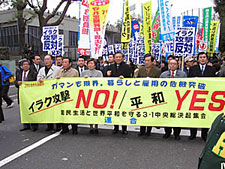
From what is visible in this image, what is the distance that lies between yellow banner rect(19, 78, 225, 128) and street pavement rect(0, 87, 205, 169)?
1.23 feet

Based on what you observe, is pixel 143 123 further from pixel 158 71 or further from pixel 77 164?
pixel 77 164

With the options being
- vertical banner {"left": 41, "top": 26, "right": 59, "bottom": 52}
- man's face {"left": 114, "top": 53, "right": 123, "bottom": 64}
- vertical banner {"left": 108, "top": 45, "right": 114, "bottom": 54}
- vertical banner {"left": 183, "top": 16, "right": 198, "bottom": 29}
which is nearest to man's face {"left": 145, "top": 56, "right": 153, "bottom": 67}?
man's face {"left": 114, "top": 53, "right": 123, "bottom": 64}

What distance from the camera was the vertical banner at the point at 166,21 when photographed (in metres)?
7.96

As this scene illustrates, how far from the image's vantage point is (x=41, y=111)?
19.0 feet

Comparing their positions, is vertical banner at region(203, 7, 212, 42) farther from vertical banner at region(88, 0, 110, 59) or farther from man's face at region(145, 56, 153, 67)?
man's face at region(145, 56, 153, 67)

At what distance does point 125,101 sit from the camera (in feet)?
17.7

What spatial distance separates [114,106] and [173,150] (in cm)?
157

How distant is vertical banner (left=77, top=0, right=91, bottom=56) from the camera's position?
7.91m

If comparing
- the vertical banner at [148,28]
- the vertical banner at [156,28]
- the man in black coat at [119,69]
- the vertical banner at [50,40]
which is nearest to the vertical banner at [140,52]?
the vertical banner at [156,28]

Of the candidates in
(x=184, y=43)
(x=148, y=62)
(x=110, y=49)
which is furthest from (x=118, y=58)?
(x=110, y=49)

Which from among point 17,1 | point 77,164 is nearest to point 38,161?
point 77,164

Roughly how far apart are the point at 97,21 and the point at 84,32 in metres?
0.71

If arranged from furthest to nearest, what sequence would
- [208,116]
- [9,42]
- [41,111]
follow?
1. [9,42]
2. [41,111]
3. [208,116]

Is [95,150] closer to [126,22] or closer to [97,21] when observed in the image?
[97,21]
